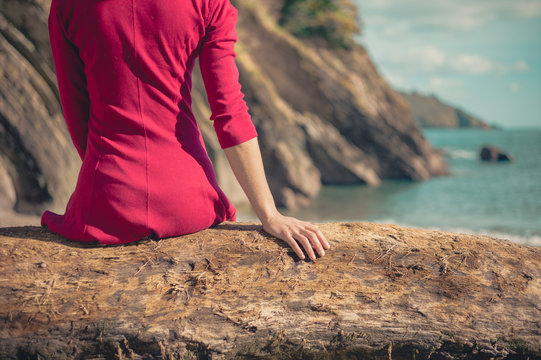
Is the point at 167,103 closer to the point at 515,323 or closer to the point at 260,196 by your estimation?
the point at 260,196

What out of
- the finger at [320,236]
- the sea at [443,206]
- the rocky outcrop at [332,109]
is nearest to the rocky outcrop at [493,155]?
the sea at [443,206]

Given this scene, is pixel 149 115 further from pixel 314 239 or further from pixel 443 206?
pixel 443 206

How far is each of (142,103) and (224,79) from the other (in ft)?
1.24

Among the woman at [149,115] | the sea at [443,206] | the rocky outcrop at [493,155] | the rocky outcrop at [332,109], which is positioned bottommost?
the rocky outcrop at [493,155]

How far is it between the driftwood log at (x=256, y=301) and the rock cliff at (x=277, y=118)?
22.1ft

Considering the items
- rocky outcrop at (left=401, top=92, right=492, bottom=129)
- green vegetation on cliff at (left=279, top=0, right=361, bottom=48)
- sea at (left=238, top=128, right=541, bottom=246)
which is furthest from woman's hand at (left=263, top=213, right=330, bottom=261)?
rocky outcrop at (left=401, top=92, right=492, bottom=129)

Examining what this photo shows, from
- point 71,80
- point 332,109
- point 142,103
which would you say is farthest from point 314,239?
point 332,109

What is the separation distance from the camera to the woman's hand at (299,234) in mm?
2113

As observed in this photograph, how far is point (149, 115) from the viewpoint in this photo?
1.92 meters

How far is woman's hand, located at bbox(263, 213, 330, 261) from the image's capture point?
2113 mm

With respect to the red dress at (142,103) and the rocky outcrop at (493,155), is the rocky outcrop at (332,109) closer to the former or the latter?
the red dress at (142,103)

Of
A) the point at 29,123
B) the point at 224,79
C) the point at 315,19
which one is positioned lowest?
the point at 29,123

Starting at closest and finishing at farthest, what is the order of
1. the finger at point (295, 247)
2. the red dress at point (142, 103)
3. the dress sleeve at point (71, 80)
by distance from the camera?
the red dress at point (142, 103), the dress sleeve at point (71, 80), the finger at point (295, 247)

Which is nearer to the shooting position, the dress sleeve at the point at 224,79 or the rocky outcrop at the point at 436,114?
the dress sleeve at the point at 224,79
